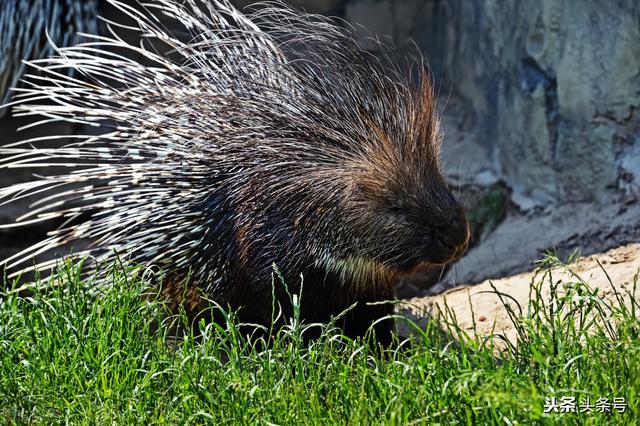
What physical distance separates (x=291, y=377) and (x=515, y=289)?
56.4 inches

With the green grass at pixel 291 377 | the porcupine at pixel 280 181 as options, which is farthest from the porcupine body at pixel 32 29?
the green grass at pixel 291 377

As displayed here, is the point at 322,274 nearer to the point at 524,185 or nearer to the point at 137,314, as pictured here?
the point at 137,314

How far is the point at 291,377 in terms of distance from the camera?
2.37m

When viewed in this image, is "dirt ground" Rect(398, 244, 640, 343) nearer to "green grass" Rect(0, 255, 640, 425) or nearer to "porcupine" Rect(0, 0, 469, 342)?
"porcupine" Rect(0, 0, 469, 342)

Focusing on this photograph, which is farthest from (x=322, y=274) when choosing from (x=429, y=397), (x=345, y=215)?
(x=429, y=397)

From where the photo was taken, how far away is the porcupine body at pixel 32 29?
4.11 metres

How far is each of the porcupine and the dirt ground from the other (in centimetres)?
48

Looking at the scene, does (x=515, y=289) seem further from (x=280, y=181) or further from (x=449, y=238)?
(x=280, y=181)

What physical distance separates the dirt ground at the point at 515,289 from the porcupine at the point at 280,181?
0.48 meters

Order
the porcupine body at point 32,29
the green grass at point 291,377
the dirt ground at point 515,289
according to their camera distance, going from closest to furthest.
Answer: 1. the green grass at point 291,377
2. the dirt ground at point 515,289
3. the porcupine body at point 32,29

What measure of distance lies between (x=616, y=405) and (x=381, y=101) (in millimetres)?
1264

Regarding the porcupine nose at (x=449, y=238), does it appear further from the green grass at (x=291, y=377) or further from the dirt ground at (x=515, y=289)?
the dirt ground at (x=515, y=289)

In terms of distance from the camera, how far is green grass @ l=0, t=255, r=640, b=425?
79.7 inches

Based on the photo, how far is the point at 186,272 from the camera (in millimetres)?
3016
